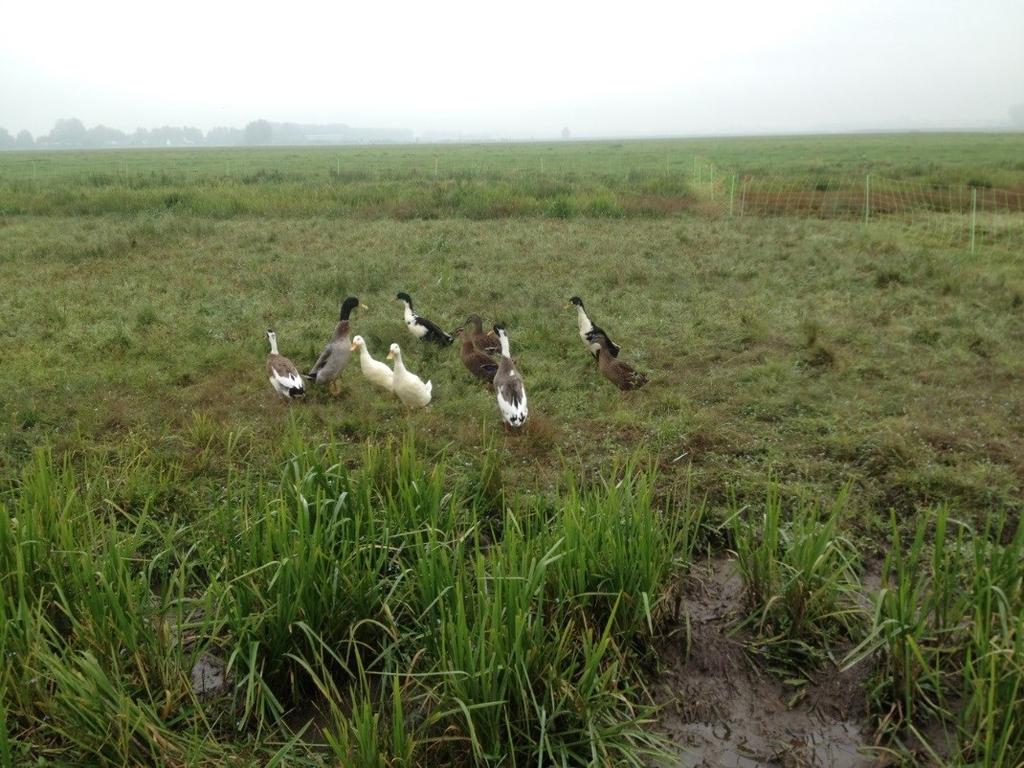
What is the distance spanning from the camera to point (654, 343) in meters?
8.58

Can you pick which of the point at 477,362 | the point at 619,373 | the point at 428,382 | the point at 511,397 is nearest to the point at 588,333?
the point at 619,373

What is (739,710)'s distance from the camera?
11.3 ft

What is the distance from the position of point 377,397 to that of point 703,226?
10.4 metres

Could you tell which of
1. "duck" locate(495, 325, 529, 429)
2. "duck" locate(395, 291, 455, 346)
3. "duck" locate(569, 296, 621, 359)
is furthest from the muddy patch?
"duck" locate(395, 291, 455, 346)

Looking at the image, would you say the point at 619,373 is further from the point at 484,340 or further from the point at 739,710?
the point at 739,710

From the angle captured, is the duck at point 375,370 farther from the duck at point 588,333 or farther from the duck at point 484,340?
the duck at point 588,333

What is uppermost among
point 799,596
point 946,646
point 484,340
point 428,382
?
point 484,340

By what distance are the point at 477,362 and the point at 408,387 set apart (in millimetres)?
954

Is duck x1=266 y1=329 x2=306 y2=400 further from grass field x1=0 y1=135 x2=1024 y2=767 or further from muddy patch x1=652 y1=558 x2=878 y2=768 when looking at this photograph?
muddy patch x1=652 y1=558 x2=878 y2=768

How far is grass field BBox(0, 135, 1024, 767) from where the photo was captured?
3068mm

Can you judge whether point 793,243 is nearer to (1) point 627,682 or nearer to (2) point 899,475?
(2) point 899,475

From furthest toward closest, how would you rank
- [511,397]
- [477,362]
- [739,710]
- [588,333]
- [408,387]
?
1. [588,333]
2. [477,362]
3. [408,387]
4. [511,397]
5. [739,710]

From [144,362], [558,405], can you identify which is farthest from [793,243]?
[144,362]

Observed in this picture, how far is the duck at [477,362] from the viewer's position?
7262 mm
